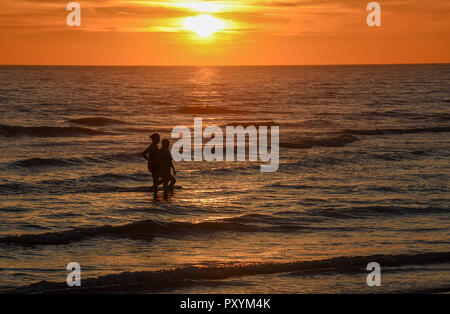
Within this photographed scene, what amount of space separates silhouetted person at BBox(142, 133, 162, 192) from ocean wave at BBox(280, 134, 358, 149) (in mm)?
12151

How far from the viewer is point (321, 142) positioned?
2895cm

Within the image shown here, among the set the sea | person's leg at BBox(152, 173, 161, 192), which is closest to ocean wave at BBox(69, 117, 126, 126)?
the sea

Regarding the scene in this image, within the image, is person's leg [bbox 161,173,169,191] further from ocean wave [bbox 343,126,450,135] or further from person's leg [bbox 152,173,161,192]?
ocean wave [bbox 343,126,450,135]

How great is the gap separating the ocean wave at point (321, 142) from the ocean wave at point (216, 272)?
17191mm

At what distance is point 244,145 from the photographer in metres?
28.0

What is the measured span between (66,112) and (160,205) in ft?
107

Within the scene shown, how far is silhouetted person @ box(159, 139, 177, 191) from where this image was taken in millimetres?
16027

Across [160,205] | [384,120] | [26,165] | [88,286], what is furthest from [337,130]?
[88,286]

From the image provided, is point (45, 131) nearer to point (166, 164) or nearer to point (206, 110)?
point (166, 164)

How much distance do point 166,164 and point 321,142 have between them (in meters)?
14.3

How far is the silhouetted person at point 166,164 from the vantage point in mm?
16027

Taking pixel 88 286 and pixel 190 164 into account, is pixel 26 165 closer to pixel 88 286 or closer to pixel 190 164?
pixel 190 164

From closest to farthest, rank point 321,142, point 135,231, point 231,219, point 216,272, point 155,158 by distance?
point 216,272 → point 135,231 → point 231,219 → point 155,158 → point 321,142

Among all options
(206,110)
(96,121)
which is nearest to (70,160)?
(96,121)
